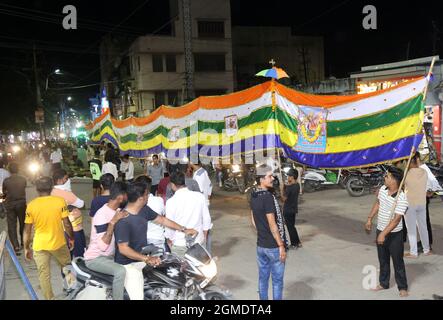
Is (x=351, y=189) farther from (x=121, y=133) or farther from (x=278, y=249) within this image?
(x=278, y=249)

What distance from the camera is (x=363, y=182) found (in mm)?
13523

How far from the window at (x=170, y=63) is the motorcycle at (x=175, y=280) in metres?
40.9

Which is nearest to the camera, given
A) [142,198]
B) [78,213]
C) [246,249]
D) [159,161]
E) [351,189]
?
[142,198]

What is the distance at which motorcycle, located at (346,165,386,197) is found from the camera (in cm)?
1348

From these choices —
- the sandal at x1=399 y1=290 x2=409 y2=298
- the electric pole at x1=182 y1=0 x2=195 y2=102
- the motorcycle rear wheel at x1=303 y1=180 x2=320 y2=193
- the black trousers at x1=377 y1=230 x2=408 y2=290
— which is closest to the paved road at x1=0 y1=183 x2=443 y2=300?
the sandal at x1=399 y1=290 x2=409 y2=298

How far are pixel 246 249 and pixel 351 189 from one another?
6280mm

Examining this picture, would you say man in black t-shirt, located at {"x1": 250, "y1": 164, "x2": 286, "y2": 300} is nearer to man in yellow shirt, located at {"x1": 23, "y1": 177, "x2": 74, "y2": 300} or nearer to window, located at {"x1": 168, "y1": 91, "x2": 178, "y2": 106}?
man in yellow shirt, located at {"x1": 23, "y1": 177, "x2": 74, "y2": 300}

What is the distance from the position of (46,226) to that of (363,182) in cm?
1042

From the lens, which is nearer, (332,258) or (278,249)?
(278,249)

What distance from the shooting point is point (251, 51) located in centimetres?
5162

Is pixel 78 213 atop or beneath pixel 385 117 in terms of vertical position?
beneath

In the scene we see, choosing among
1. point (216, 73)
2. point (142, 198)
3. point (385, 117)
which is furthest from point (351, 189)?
point (216, 73)

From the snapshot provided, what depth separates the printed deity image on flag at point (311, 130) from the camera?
693 centimetres

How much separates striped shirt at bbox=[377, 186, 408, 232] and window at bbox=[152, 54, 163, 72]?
39881 millimetres
